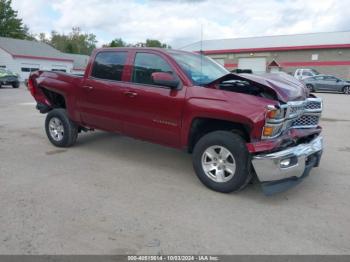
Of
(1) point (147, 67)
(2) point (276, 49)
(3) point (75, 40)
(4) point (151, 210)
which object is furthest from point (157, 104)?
(3) point (75, 40)

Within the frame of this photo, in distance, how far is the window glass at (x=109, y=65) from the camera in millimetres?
5605

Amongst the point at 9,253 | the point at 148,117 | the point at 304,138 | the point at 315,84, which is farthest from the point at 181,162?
the point at 315,84

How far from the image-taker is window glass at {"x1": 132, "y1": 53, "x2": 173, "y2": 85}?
5102 mm

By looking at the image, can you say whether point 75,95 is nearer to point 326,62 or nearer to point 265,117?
point 265,117

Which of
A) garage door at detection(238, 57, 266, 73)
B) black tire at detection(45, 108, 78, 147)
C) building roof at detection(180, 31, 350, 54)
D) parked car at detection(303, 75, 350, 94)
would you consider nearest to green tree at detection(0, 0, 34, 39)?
building roof at detection(180, 31, 350, 54)

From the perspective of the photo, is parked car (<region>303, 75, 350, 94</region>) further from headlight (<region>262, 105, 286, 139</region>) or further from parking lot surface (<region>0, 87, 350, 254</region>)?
headlight (<region>262, 105, 286, 139</region>)

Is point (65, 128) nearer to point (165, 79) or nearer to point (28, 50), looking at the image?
point (165, 79)

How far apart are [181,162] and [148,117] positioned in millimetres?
1219

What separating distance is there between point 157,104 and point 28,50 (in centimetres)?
4105

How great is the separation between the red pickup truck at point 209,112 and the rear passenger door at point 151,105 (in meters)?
0.01

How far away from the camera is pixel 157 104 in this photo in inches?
197

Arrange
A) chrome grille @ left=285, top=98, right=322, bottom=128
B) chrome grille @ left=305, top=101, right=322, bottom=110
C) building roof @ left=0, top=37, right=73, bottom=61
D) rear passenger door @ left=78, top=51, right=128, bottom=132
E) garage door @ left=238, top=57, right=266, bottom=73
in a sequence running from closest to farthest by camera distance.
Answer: chrome grille @ left=285, top=98, right=322, bottom=128, chrome grille @ left=305, top=101, right=322, bottom=110, rear passenger door @ left=78, top=51, right=128, bottom=132, building roof @ left=0, top=37, right=73, bottom=61, garage door @ left=238, top=57, right=266, bottom=73

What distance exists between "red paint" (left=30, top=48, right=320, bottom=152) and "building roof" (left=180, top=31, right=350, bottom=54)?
3600cm

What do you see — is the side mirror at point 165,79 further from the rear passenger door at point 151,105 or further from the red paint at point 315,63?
the red paint at point 315,63
